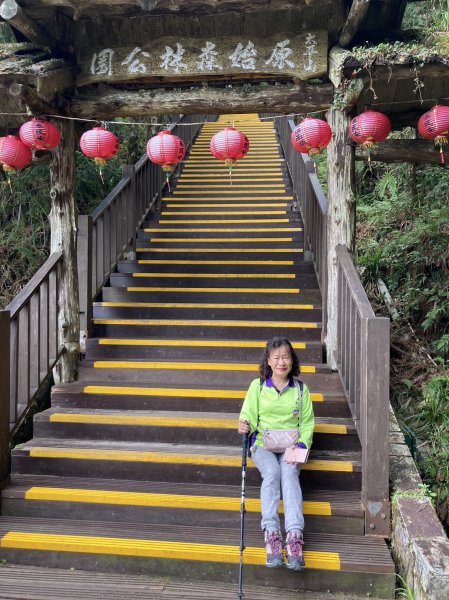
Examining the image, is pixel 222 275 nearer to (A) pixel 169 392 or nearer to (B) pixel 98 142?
(A) pixel 169 392

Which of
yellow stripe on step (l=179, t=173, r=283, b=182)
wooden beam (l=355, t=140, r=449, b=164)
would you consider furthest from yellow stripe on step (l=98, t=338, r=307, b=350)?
yellow stripe on step (l=179, t=173, r=283, b=182)

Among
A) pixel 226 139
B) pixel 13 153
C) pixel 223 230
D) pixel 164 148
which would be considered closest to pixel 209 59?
pixel 226 139

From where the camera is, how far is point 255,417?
334 centimetres

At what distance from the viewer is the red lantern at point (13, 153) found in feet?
13.8

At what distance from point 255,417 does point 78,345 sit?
2291 mm

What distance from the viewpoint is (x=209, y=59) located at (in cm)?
453

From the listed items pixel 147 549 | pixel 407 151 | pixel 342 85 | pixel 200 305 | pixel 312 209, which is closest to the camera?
pixel 147 549

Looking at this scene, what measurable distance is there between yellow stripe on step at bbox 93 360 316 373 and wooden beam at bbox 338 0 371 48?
9.43 feet

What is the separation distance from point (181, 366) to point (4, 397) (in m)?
1.53

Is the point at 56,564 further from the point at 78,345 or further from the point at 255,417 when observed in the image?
the point at 78,345

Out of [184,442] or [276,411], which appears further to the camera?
[184,442]

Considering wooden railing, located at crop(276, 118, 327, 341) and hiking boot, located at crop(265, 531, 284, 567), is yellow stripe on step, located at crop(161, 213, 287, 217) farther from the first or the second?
hiking boot, located at crop(265, 531, 284, 567)

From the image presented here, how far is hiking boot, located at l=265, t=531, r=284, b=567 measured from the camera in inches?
109

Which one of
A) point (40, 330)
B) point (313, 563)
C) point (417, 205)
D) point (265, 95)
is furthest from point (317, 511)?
point (417, 205)
